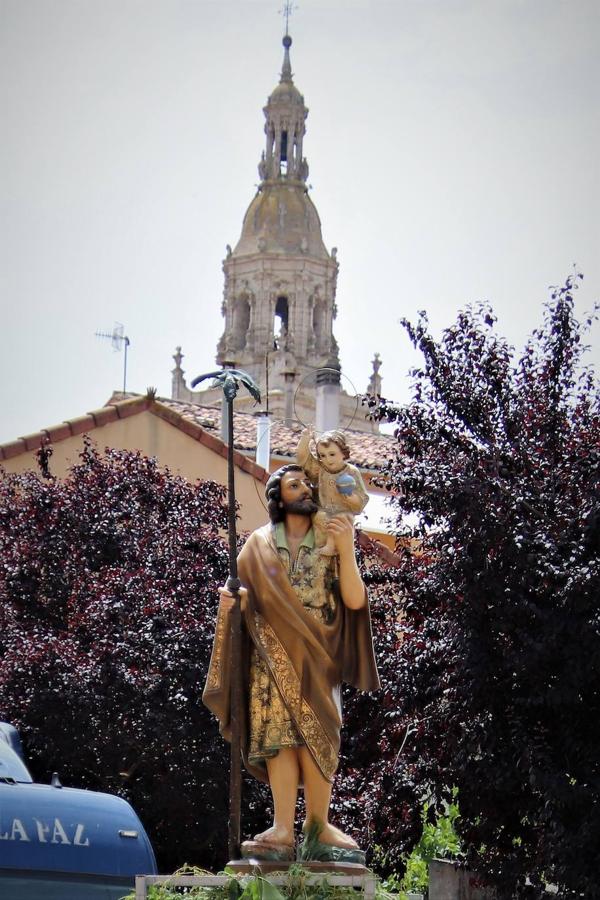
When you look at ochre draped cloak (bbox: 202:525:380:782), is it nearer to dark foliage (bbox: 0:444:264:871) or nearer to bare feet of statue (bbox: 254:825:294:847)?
bare feet of statue (bbox: 254:825:294:847)

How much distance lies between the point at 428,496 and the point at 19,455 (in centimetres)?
1128

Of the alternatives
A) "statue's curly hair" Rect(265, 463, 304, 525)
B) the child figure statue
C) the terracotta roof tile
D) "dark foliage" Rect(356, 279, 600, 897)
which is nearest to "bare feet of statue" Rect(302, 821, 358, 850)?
the child figure statue

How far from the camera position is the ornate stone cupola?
102688 millimetres

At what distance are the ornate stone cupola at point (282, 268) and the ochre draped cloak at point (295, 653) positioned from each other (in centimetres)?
9150

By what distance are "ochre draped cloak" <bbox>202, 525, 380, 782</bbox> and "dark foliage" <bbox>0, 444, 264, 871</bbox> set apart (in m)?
5.79

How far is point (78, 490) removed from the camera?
59.8 feet

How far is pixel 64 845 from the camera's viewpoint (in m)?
10.3

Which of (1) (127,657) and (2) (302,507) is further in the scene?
(1) (127,657)

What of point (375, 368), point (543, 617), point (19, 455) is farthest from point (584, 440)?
point (375, 368)

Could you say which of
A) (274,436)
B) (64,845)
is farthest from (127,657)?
(274,436)

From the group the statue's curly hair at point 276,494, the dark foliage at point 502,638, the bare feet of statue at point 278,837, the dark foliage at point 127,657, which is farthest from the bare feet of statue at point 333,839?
the dark foliage at point 127,657

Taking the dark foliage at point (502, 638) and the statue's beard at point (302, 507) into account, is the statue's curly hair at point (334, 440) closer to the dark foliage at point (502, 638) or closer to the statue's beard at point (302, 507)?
the statue's beard at point (302, 507)

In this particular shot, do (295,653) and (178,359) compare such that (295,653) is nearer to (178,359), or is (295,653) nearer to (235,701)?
(235,701)

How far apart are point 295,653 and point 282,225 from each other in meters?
96.2
